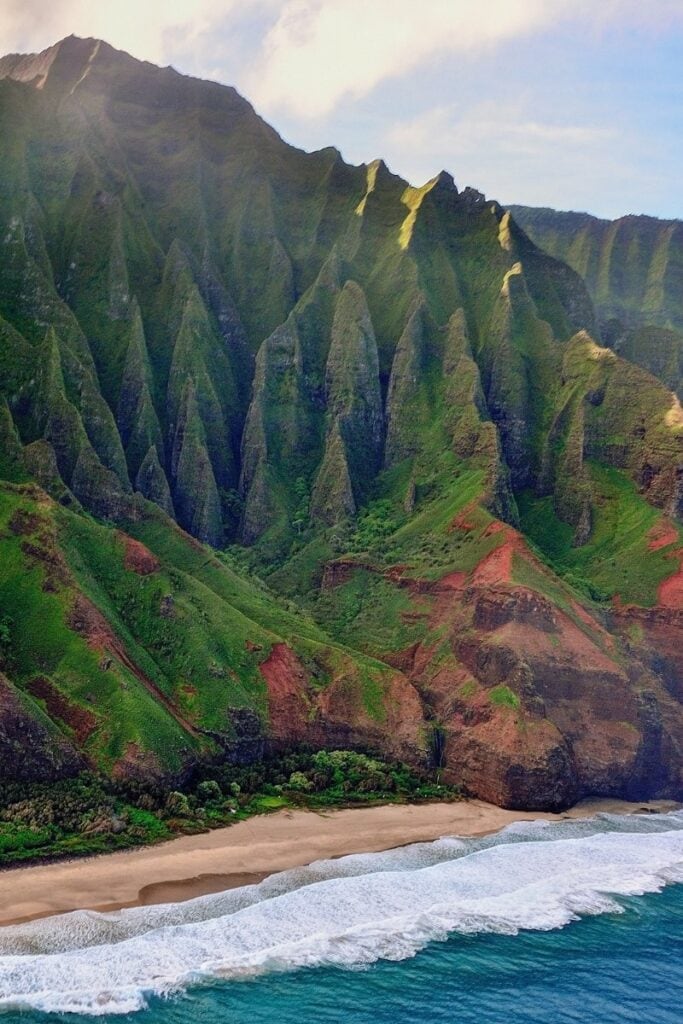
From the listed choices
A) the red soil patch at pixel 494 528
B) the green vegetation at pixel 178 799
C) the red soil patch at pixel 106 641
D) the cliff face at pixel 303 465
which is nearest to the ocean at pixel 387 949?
the green vegetation at pixel 178 799

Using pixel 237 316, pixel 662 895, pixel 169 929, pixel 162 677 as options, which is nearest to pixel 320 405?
pixel 237 316

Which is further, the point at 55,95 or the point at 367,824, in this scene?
the point at 55,95

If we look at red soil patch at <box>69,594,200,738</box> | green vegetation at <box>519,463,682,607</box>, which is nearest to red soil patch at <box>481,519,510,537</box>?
green vegetation at <box>519,463,682,607</box>

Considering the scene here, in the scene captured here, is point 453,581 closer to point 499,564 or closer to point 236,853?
point 499,564

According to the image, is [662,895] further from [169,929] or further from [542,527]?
[542,527]

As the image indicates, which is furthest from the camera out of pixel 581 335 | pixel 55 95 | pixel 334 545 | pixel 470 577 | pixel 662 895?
pixel 55 95

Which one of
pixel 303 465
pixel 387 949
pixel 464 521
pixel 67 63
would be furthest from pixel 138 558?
pixel 67 63

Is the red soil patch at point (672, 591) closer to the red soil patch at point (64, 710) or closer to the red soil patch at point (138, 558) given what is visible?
the red soil patch at point (138, 558)
